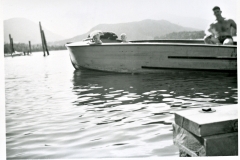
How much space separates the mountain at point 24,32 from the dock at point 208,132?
1.76m

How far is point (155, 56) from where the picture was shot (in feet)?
15.5

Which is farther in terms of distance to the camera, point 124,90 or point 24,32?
point 124,90

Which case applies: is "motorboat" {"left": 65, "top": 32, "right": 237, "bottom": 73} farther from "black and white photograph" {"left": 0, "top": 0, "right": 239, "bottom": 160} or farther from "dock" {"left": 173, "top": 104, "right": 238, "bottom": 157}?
"dock" {"left": 173, "top": 104, "right": 238, "bottom": 157}

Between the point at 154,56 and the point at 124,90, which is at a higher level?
the point at 154,56

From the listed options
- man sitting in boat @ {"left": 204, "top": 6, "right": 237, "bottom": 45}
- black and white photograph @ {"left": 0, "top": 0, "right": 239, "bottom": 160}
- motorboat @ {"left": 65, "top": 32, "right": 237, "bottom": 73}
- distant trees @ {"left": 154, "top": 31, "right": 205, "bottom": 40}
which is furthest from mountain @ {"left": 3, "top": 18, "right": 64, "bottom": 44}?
man sitting in boat @ {"left": 204, "top": 6, "right": 237, "bottom": 45}

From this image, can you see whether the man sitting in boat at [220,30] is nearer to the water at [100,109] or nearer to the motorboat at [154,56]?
the motorboat at [154,56]

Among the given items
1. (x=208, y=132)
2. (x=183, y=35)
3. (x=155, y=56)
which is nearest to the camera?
(x=208, y=132)

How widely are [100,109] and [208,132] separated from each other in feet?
5.13

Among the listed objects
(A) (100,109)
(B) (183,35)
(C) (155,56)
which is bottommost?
(A) (100,109)

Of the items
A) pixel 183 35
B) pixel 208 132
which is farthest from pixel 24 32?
pixel 208 132

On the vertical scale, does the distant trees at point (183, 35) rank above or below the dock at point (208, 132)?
above

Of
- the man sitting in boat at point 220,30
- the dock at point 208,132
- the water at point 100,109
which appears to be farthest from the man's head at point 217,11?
the dock at point 208,132

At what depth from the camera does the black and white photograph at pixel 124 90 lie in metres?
1.91

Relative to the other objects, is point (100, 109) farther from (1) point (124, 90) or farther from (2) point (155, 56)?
(2) point (155, 56)
